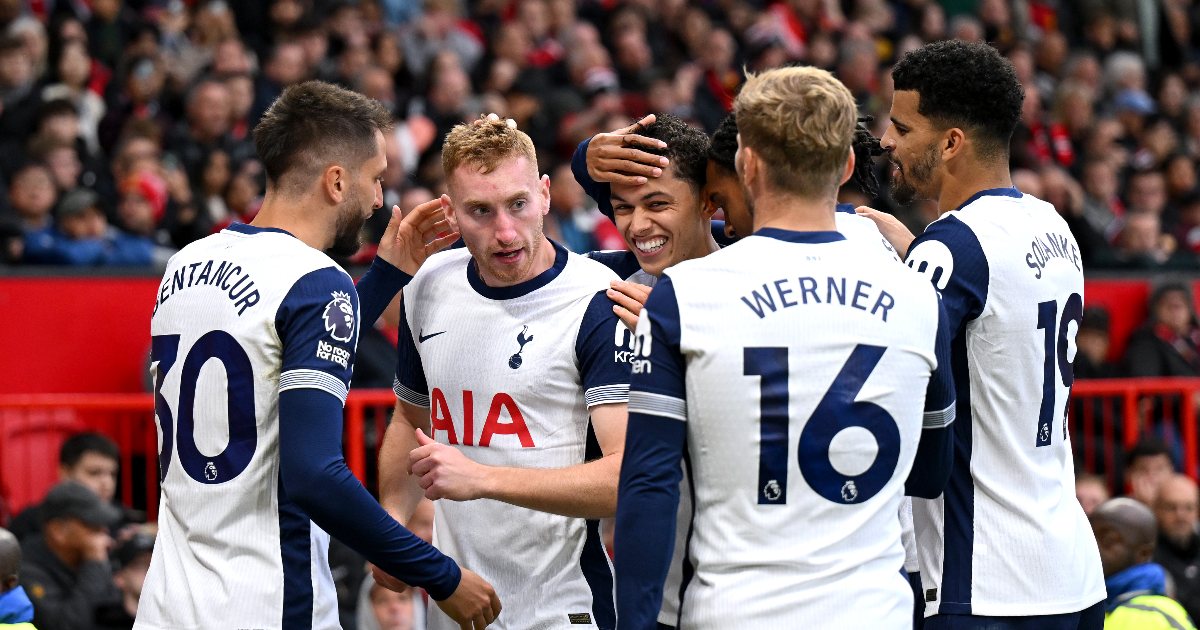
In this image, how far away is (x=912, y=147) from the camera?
4.74m

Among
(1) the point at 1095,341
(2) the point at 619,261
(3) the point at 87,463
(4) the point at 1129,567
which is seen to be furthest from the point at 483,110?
(2) the point at 619,261

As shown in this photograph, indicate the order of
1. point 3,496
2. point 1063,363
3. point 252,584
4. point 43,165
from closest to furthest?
point 252,584, point 1063,363, point 3,496, point 43,165

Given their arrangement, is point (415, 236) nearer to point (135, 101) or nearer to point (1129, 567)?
point (1129, 567)

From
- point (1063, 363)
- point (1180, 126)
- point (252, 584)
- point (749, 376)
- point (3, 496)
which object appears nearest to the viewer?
point (749, 376)

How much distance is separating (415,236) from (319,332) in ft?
3.32

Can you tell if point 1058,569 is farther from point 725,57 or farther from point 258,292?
point 725,57

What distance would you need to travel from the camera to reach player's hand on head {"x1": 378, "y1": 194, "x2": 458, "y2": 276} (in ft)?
16.8

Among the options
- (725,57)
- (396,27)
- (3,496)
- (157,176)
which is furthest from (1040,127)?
(3,496)

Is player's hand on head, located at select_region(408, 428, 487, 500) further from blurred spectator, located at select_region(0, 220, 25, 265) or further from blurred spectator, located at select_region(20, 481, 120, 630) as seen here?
blurred spectator, located at select_region(0, 220, 25, 265)

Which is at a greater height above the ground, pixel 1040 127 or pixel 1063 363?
pixel 1040 127

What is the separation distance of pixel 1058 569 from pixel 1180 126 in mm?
15128

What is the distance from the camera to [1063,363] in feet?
15.2

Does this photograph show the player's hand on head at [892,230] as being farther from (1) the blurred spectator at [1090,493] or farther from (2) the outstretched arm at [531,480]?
(1) the blurred spectator at [1090,493]

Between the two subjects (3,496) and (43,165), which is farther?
(43,165)
